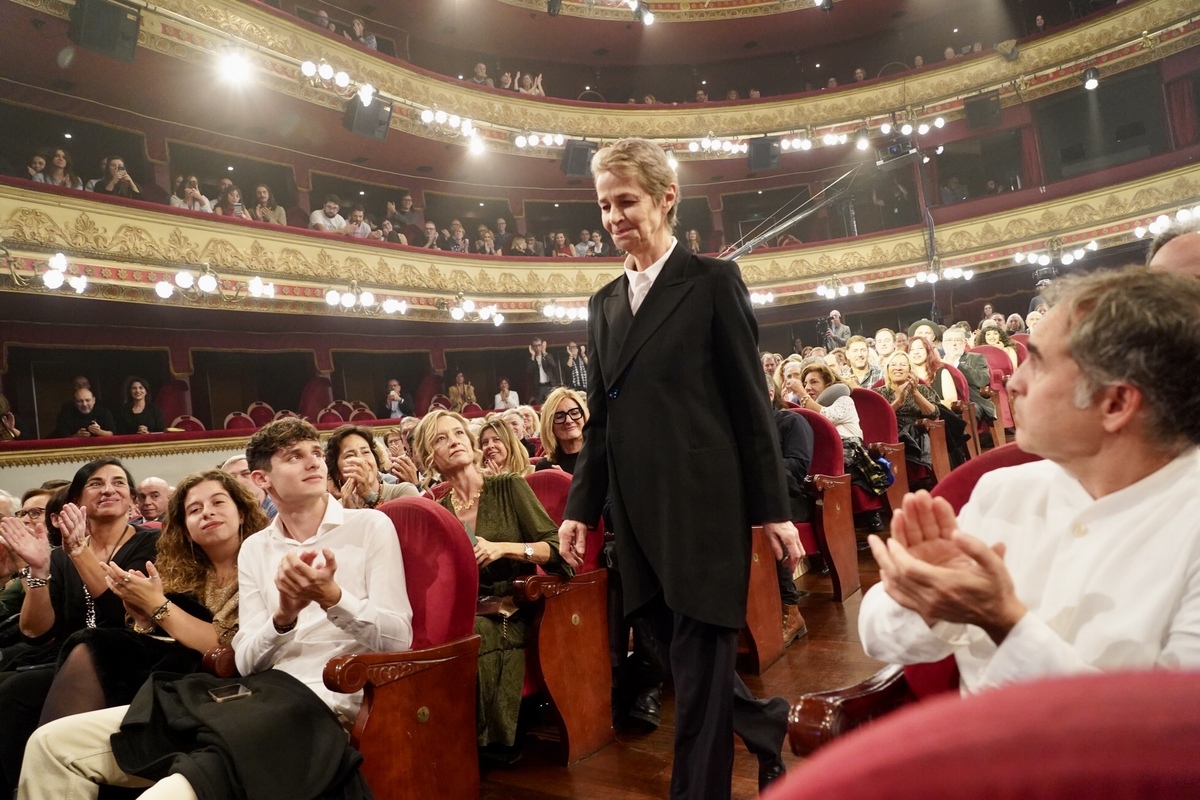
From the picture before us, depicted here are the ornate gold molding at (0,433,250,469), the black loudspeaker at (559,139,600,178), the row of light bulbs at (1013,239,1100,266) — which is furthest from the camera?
the black loudspeaker at (559,139,600,178)

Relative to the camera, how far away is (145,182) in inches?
386

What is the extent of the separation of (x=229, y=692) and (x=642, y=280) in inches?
46.0

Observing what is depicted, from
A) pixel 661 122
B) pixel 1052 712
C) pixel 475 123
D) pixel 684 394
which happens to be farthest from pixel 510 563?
pixel 661 122

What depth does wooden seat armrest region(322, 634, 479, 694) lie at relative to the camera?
1.59 meters

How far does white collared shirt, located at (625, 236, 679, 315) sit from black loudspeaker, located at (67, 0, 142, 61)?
830 cm

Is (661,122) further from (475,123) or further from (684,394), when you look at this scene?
(684,394)

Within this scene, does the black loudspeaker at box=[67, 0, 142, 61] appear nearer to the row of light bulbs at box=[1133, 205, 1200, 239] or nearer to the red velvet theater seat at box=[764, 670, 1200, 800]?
the red velvet theater seat at box=[764, 670, 1200, 800]

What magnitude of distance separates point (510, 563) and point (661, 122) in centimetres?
1295

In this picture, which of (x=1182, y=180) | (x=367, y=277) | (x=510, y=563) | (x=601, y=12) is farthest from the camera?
(x=601, y=12)

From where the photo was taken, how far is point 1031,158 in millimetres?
13664

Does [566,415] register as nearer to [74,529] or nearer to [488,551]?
[488,551]

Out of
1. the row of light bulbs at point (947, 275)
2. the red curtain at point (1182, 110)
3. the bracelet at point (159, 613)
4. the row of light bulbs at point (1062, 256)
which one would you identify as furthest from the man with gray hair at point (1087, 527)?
the red curtain at point (1182, 110)

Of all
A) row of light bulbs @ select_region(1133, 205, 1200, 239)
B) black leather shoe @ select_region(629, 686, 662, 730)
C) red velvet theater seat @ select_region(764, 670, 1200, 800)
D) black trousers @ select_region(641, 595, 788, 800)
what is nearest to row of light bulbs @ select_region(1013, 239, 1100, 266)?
row of light bulbs @ select_region(1133, 205, 1200, 239)

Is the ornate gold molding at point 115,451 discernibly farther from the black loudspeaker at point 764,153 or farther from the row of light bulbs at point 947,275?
the row of light bulbs at point 947,275
